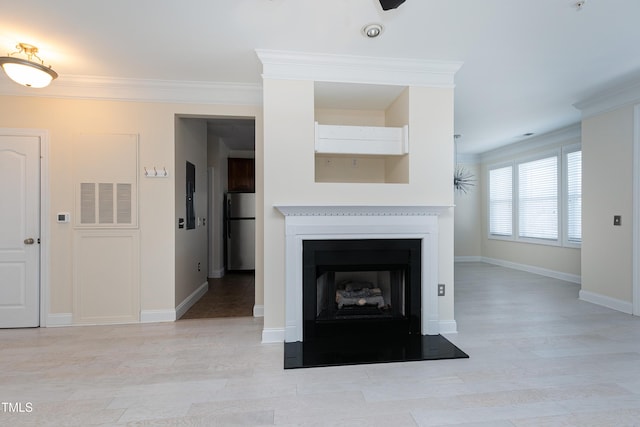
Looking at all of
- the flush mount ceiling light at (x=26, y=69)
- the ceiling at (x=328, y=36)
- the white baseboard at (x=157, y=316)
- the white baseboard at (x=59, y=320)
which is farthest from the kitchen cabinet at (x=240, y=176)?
the flush mount ceiling light at (x=26, y=69)

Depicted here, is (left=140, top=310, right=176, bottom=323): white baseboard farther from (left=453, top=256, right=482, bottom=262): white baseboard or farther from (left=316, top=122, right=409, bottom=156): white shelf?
(left=453, top=256, right=482, bottom=262): white baseboard

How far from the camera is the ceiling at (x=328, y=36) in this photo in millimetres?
2061

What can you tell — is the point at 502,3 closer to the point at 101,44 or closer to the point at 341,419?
the point at 341,419

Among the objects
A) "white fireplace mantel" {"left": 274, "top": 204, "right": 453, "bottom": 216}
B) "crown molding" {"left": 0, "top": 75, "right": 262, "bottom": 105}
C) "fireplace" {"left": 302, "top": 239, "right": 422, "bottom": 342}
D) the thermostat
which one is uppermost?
"crown molding" {"left": 0, "top": 75, "right": 262, "bottom": 105}

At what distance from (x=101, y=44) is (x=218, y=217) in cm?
352

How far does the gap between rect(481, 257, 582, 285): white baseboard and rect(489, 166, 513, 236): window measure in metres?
0.63

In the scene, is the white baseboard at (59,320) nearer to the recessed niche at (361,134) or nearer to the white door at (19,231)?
the white door at (19,231)

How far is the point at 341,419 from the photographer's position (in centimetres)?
166

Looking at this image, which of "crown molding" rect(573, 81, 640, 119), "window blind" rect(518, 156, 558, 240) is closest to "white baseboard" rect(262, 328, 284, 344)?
"crown molding" rect(573, 81, 640, 119)

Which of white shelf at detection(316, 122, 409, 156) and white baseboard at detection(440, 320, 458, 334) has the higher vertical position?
white shelf at detection(316, 122, 409, 156)

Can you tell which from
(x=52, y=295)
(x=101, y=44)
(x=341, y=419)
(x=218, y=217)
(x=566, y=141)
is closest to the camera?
(x=341, y=419)

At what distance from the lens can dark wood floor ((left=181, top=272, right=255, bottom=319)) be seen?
3.48 m

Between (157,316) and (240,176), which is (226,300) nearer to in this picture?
(157,316)

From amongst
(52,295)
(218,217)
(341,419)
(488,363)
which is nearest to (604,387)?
(488,363)
